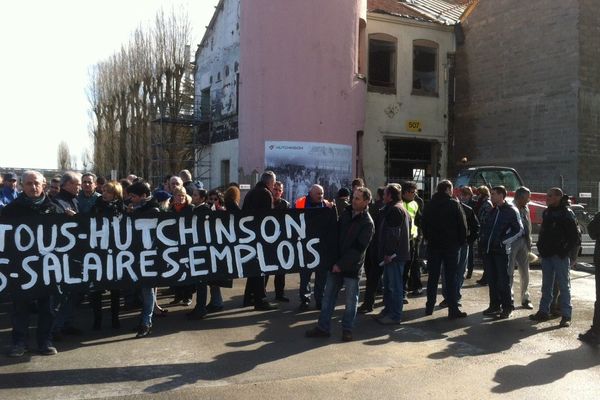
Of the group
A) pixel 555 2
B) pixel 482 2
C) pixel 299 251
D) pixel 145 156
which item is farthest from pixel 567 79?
pixel 145 156

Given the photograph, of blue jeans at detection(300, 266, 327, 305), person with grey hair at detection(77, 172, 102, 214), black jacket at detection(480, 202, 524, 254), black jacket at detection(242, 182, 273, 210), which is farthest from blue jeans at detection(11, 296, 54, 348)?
black jacket at detection(480, 202, 524, 254)

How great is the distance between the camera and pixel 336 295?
6.79 metres

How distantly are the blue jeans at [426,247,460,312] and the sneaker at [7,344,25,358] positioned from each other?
204 inches

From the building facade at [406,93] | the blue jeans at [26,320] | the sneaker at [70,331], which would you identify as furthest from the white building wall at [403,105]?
the blue jeans at [26,320]

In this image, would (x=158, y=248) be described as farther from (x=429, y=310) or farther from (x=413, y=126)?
(x=413, y=126)

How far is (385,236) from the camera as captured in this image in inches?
287

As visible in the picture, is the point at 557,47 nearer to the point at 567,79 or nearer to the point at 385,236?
the point at 567,79

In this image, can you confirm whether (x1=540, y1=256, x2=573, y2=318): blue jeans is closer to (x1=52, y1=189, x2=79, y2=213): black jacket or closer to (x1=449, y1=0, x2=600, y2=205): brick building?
(x1=52, y1=189, x2=79, y2=213): black jacket

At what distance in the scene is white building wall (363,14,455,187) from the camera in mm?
21828

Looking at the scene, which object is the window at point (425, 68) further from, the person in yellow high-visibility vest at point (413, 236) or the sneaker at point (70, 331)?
the sneaker at point (70, 331)

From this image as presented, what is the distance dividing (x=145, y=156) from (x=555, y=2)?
789 inches

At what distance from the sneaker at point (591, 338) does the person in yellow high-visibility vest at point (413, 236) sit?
2.58 m

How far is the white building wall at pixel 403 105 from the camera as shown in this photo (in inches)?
859

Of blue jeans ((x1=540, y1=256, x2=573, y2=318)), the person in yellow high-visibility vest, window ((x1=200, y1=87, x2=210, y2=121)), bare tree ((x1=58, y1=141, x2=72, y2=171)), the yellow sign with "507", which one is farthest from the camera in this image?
bare tree ((x1=58, y1=141, x2=72, y2=171))
